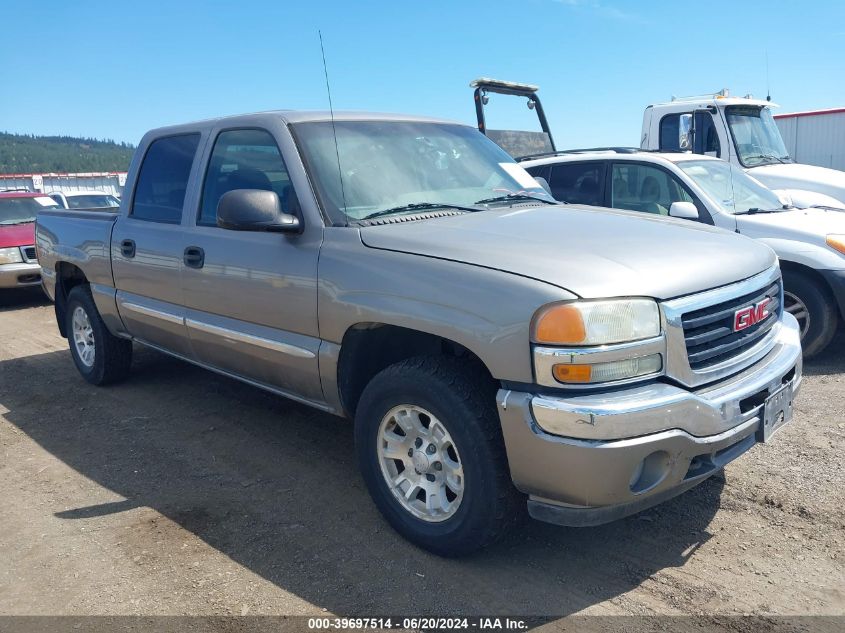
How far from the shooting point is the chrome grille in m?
2.82

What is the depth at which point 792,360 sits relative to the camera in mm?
3309

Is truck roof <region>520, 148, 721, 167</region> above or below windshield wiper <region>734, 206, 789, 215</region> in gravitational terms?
above

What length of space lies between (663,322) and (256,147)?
246cm

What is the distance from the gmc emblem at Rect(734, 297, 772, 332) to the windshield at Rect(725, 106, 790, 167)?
6.60 m

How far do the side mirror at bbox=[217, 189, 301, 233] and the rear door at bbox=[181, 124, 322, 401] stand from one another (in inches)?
6.0

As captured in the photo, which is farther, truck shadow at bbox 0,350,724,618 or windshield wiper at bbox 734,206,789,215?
windshield wiper at bbox 734,206,789,215

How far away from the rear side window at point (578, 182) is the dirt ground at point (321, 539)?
2.93m

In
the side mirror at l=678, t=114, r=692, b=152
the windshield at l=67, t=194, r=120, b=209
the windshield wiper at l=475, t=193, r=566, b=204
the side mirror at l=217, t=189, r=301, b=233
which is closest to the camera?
the side mirror at l=217, t=189, r=301, b=233

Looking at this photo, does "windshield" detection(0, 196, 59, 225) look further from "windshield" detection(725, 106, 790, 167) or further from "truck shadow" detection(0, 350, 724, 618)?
"windshield" detection(725, 106, 790, 167)

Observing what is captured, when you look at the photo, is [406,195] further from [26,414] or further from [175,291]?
[26,414]

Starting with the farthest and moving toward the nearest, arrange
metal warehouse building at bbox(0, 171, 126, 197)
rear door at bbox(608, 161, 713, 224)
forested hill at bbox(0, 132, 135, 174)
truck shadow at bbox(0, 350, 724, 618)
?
forested hill at bbox(0, 132, 135, 174) → metal warehouse building at bbox(0, 171, 126, 197) → rear door at bbox(608, 161, 713, 224) → truck shadow at bbox(0, 350, 724, 618)

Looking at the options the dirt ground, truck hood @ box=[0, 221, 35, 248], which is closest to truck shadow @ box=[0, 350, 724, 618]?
the dirt ground

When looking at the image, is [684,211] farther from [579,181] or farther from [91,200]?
[91,200]

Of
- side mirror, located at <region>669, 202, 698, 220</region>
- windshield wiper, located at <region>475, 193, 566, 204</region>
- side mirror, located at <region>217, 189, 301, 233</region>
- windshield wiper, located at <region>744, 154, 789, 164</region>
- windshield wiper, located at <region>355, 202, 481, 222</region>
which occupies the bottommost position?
side mirror, located at <region>669, 202, 698, 220</region>
